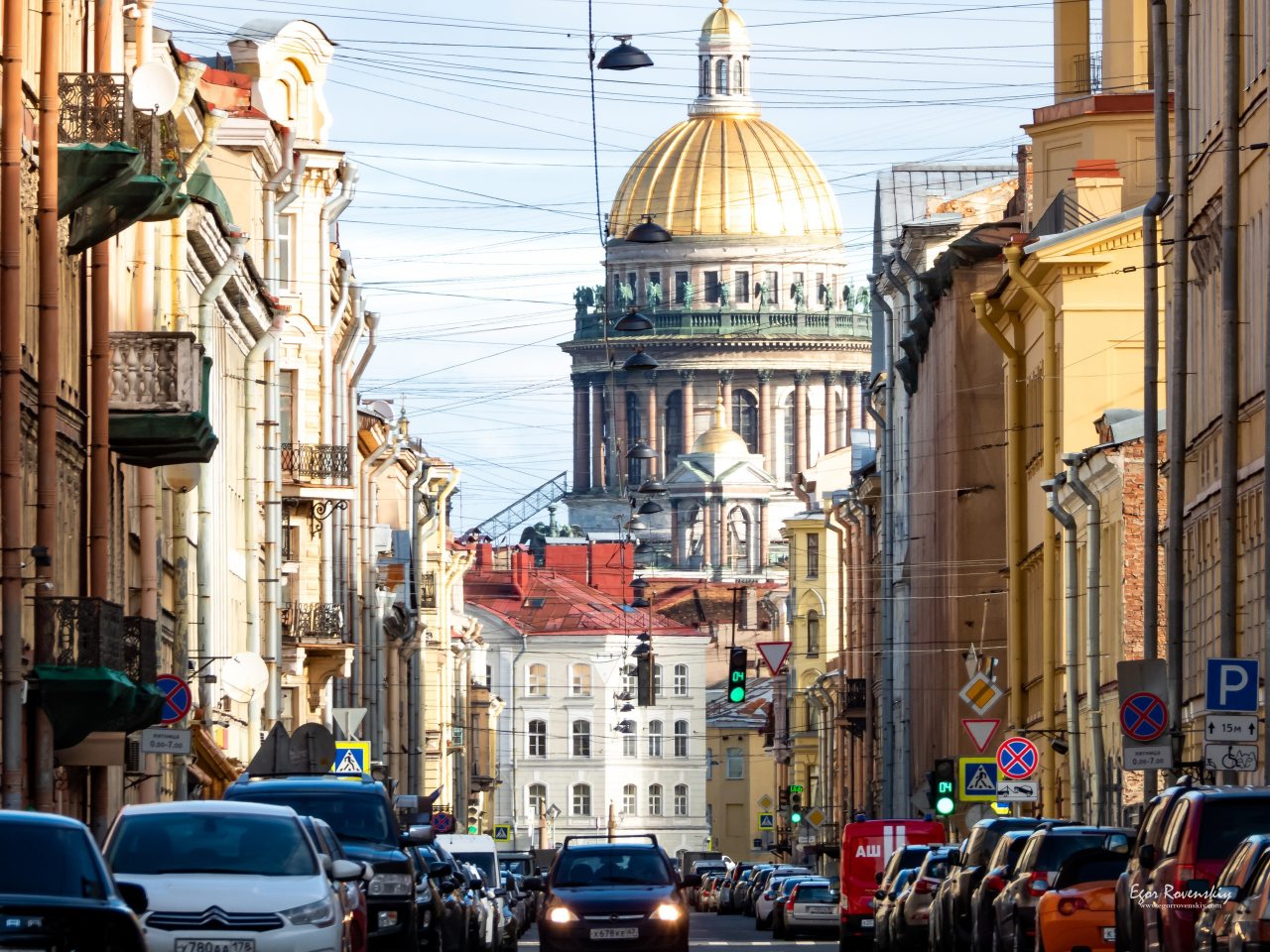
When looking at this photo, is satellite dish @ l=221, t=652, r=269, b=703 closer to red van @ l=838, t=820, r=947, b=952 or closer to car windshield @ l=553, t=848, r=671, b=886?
red van @ l=838, t=820, r=947, b=952

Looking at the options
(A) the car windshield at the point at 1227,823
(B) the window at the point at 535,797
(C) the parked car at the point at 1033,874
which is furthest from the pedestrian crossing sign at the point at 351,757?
(B) the window at the point at 535,797

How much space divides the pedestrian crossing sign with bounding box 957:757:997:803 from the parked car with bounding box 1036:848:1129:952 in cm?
1935

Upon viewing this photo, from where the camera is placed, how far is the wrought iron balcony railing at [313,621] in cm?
5891

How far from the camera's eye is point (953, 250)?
6325 centimetres

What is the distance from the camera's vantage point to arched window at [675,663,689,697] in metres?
163

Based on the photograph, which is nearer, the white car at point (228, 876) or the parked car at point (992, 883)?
the white car at point (228, 876)

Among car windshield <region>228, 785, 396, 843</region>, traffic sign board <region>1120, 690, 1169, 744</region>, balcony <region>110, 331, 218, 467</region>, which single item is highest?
balcony <region>110, 331, 218, 467</region>

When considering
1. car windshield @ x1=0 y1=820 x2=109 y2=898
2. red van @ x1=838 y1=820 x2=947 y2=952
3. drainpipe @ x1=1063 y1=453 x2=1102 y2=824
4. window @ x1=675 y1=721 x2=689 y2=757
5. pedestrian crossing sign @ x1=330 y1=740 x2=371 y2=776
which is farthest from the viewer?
window @ x1=675 y1=721 x2=689 y2=757

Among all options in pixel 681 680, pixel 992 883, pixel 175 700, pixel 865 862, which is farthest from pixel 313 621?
pixel 681 680

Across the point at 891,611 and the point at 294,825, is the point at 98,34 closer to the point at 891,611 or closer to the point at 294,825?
the point at 294,825

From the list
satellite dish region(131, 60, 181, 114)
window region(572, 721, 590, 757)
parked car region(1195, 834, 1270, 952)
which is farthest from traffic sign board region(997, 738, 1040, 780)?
window region(572, 721, 590, 757)

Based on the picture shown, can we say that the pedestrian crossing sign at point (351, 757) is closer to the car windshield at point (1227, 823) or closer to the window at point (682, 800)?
the car windshield at point (1227, 823)

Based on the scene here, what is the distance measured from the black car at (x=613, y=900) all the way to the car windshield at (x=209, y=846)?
10517mm

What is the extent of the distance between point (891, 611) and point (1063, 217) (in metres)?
24.4
